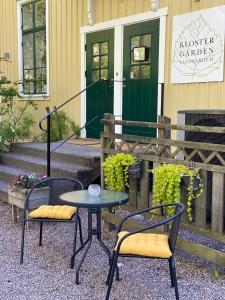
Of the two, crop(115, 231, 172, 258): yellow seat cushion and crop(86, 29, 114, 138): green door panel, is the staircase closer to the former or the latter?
crop(86, 29, 114, 138): green door panel

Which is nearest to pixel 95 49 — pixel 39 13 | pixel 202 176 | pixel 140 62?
pixel 140 62

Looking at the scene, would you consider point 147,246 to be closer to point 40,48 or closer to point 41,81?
point 41,81

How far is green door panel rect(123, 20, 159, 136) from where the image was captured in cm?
643

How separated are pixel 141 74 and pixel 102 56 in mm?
1004

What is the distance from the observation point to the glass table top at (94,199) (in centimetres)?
317

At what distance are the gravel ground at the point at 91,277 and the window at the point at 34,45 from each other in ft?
17.1

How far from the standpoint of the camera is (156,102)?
255 inches

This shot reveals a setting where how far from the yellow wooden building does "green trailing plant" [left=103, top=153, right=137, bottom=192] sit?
2.22 m

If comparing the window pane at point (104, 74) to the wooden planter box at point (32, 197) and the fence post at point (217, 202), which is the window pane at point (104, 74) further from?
the fence post at point (217, 202)

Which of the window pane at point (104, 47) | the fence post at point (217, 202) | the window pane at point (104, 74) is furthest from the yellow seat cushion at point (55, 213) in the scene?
the window pane at point (104, 47)

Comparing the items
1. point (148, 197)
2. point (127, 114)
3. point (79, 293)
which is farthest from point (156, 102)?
point (79, 293)

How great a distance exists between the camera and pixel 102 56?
7301 mm

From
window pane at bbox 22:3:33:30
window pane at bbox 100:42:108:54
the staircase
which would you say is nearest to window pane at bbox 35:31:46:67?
window pane at bbox 22:3:33:30

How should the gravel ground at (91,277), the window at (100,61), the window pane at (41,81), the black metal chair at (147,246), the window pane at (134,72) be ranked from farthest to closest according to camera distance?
1. the window pane at (41,81)
2. the window at (100,61)
3. the window pane at (134,72)
4. the gravel ground at (91,277)
5. the black metal chair at (147,246)
